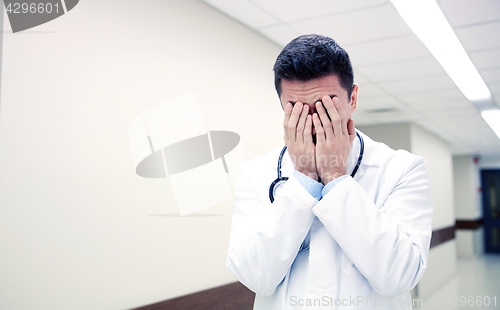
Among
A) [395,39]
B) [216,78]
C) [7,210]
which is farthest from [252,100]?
[7,210]

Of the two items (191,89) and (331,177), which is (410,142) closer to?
(191,89)

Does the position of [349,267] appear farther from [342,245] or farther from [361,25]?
[361,25]

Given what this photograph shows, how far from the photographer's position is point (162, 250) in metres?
2.54

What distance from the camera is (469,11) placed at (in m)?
3.12

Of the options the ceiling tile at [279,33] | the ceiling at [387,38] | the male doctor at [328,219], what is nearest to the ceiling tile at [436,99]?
the ceiling at [387,38]

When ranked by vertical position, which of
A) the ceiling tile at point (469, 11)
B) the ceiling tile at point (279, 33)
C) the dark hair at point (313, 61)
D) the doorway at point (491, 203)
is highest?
Result: the ceiling tile at point (279, 33)

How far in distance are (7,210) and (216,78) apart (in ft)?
6.04

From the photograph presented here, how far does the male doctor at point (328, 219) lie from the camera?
3.30 ft

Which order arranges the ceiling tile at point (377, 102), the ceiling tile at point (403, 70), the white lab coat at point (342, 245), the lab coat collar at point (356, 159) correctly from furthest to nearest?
the ceiling tile at point (377, 102), the ceiling tile at point (403, 70), the lab coat collar at point (356, 159), the white lab coat at point (342, 245)

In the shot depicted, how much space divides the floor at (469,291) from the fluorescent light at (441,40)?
2956 millimetres

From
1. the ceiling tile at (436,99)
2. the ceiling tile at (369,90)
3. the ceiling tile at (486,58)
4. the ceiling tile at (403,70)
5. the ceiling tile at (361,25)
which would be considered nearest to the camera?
the ceiling tile at (361,25)

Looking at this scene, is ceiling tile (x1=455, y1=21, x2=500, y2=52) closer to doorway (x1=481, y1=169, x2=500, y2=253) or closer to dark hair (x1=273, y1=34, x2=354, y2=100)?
dark hair (x1=273, y1=34, x2=354, y2=100)

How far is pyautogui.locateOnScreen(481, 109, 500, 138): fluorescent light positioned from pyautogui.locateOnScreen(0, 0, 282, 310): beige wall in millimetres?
5636

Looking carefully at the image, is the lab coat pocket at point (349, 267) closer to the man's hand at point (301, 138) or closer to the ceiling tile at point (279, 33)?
the man's hand at point (301, 138)
